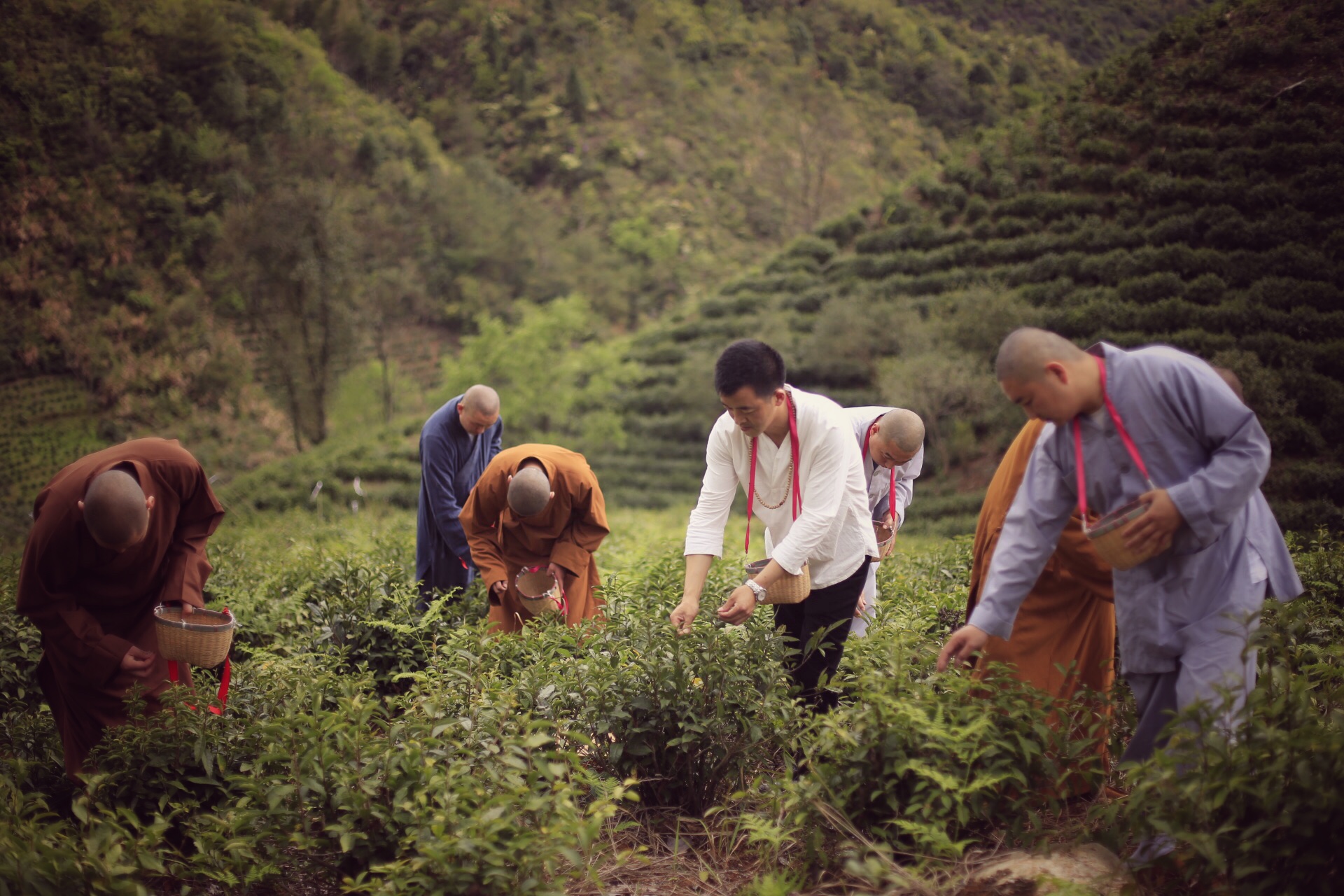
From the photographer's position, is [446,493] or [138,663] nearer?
[138,663]

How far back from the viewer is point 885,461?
4.78m

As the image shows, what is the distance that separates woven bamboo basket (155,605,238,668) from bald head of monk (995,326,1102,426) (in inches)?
123

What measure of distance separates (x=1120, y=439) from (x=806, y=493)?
1.27m

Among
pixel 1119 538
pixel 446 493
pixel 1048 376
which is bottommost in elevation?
pixel 446 493

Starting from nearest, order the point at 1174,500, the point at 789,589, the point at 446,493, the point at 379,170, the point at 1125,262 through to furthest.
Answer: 1. the point at 1174,500
2. the point at 789,589
3. the point at 446,493
4. the point at 1125,262
5. the point at 379,170

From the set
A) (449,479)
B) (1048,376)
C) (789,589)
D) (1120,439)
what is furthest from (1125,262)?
(1048,376)

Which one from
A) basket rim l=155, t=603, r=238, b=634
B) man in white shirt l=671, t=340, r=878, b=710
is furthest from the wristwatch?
basket rim l=155, t=603, r=238, b=634

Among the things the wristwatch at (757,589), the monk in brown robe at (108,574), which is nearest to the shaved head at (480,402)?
the monk in brown robe at (108,574)

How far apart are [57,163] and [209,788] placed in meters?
34.5

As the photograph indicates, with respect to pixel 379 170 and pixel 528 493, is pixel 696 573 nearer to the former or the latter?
pixel 528 493

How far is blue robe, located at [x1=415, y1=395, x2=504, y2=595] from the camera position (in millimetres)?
5812

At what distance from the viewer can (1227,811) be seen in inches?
89.5

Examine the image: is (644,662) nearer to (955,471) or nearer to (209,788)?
(209,788)

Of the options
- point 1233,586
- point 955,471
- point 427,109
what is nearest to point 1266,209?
point 955,471
